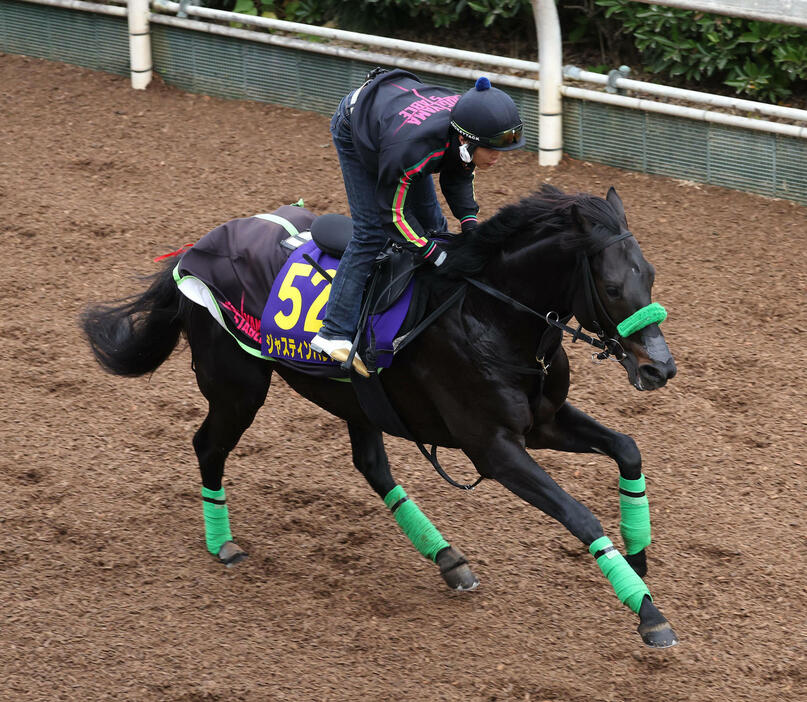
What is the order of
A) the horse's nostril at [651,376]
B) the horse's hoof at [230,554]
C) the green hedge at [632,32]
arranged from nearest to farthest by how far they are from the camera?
the horse's nostril at [651,376] → the horse's hoof at [230,554] → the green hedge at [632,32]

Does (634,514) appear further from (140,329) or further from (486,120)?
(140,329)

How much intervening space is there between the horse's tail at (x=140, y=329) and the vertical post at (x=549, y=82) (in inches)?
168

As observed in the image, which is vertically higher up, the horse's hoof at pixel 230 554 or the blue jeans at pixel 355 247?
the blue jeans at pixel 355 247

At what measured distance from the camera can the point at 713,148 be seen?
842 centimetres

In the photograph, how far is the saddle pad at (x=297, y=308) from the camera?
482 centimetres

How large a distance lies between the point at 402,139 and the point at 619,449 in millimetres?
1484

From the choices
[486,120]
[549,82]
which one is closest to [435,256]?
[486,120]

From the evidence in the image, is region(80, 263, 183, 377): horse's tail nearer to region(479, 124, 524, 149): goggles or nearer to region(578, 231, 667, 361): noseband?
region(479, 124, 524, 149): goggles

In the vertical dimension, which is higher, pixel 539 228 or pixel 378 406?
pixel 539 228

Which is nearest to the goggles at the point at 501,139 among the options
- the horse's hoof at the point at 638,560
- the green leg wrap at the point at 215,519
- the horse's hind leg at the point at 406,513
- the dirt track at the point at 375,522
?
the horse's hind leg at the point at 406,513

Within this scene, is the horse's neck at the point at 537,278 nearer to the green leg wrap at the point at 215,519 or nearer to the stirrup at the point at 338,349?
the stirrup at the point at 338,349

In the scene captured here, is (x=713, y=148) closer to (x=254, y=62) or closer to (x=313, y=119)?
(x=313, y=119)

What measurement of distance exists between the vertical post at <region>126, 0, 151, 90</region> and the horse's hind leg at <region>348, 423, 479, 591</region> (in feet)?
20.8

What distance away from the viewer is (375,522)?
18.5 feet
